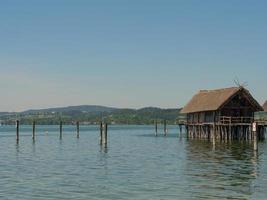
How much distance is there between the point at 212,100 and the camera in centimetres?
8169

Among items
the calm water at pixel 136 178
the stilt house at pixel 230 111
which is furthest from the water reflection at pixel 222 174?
the stilt house at pixel 230 111

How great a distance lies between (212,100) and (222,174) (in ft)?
150

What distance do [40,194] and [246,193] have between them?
1041 centimetres

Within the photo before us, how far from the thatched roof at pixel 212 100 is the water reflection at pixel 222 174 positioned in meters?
23.9

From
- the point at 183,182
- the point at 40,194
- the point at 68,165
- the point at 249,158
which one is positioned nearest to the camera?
the point at 40,194

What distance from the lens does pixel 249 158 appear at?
48938 millimetres

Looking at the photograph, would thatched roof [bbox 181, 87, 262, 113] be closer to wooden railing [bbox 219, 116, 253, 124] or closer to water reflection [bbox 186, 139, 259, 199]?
wooden railing [bbox 219, 116, 253, 124]

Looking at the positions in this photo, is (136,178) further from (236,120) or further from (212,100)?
(212,100)

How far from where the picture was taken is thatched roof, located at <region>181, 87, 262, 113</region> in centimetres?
7806

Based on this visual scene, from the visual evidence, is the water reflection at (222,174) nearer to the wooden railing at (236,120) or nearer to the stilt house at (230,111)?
the wooden railing at (236,120)

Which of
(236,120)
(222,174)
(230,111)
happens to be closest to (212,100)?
(230,111)

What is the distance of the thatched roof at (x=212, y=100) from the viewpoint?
78062 mm

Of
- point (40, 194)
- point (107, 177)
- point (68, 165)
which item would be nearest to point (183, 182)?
point (107, 177)

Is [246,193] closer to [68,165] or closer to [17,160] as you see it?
[68,165]
